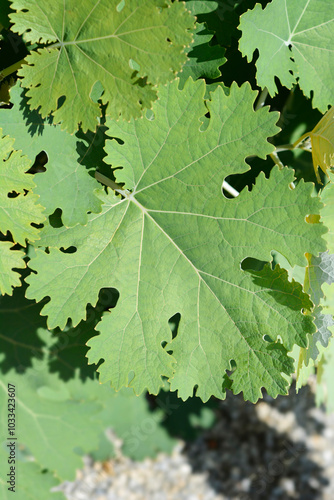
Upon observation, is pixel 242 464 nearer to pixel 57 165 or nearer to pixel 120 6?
pixel 57 165

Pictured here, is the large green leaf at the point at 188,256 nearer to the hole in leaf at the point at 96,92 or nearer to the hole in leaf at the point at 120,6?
the hole in leaf at the point at 96,92

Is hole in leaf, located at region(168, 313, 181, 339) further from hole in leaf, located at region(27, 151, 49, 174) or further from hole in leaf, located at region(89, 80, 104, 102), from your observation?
hole in leaf, located at region(89, 80, 104, 102)

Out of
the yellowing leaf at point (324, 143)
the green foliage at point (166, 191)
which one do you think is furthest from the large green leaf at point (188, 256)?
the yellowing leaf at point (324, 143)

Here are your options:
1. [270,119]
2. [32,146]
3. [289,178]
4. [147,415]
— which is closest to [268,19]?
[270,119]

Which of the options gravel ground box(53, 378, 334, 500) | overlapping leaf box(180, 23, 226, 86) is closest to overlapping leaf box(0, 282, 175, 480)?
overlapping leaf box(180, 23, 226, 86)

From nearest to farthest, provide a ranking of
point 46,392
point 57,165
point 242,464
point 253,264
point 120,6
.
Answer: point 120,6 < point 57,165 < point 253,264 < point 46,392 < point 242,464

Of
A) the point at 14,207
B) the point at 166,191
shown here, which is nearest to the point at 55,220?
the point at 14,207
